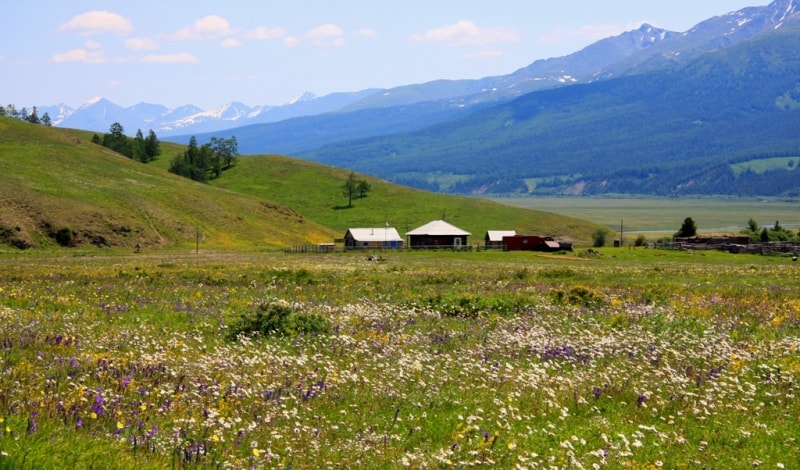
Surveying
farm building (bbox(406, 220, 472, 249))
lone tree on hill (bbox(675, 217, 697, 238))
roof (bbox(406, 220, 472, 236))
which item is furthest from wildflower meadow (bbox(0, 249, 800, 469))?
roof (bbox(406, 220, 472, 236))

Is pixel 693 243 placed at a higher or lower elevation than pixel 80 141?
lower

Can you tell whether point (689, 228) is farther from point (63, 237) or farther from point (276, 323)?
point (276, 323)

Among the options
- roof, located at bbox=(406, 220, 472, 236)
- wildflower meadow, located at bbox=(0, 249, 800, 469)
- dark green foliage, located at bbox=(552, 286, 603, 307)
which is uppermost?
wildflower meadow, located at bbox=(0, 249, 800, 469)

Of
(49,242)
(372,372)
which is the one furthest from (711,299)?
(49,242)

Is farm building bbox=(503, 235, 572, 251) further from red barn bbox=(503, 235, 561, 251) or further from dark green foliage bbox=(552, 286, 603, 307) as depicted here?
dark green foliage bbox=(552, 286, 603, 307)

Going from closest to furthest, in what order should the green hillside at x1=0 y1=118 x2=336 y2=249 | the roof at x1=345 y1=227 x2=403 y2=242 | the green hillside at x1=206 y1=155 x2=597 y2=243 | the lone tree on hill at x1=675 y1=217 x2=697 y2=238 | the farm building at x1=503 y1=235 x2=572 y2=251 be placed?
1. the green hillside at x1=0 y1=118 x2=336 y2=249
2. the farm building at x1=503 y1=235 x2=572 y2=251
3. the lone tree on hill at x1=675 y1=217 x2=697 y2=238
4. the roof at x1=345 y1=227 x2=403 y2=242
5. the green hillside at x1=206 y1=155 x2=597 y2=243

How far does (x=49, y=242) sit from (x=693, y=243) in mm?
87009

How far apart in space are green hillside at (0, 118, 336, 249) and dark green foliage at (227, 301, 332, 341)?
8273 cm

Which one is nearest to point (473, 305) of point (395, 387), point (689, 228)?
point (395, 387)

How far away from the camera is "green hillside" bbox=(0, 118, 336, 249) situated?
327 ft

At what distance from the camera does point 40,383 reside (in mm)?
11328

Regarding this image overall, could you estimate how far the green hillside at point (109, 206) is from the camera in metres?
99.6

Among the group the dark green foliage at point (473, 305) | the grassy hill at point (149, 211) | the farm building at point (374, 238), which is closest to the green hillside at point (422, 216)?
the grassy hill at point (149, 211)

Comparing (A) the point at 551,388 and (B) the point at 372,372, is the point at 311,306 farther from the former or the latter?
(A) the point at 551,388
